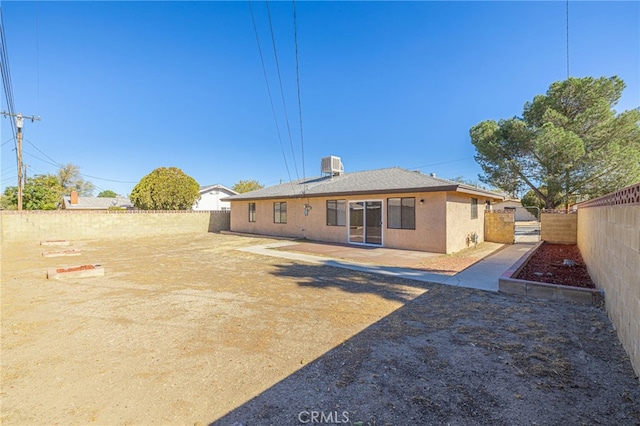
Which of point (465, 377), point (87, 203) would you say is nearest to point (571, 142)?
point (465, 377)

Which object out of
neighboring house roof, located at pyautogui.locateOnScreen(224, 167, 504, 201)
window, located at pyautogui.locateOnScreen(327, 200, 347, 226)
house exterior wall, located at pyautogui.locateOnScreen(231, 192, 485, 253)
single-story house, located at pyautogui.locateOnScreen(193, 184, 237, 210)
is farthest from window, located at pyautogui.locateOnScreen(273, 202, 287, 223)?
single-story house, located at pyautogui.locateOnScreen(193, 184, 237, 210)

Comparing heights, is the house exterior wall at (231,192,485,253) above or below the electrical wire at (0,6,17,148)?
below

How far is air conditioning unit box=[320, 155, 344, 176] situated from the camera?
17547 mm

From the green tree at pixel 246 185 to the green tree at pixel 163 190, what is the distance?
26013 mm

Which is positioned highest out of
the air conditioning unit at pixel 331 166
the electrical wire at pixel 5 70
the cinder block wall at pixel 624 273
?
the electrical wire at pixel 5 70

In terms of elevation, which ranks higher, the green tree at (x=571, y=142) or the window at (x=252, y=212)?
the green tree at (x=571, y=142)

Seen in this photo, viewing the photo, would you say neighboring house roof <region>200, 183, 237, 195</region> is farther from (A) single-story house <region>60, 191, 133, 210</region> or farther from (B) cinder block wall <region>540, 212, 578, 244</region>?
(B) cinder block wall <region>540, 212, 578, 244</region>

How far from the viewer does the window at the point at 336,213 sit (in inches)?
537

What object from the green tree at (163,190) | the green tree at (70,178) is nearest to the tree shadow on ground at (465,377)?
the green tree at (163,190)

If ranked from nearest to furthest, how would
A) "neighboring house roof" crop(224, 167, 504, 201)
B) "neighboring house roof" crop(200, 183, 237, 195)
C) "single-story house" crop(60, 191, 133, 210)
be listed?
"neighboring house roof" crop(224, 167, 504, 201) < "neighboring house roof" crop(200, 183, 237, 195) < "single-story house" crop(60, 191, 133, 210)

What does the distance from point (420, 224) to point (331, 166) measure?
7.85 metres

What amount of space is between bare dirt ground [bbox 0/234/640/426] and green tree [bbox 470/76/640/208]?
15.1 meters

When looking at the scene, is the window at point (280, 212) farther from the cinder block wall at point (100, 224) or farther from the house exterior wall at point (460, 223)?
the house exterior wall at point (460, 223)

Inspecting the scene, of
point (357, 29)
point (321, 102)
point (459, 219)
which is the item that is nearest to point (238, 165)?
point (321, 102)
